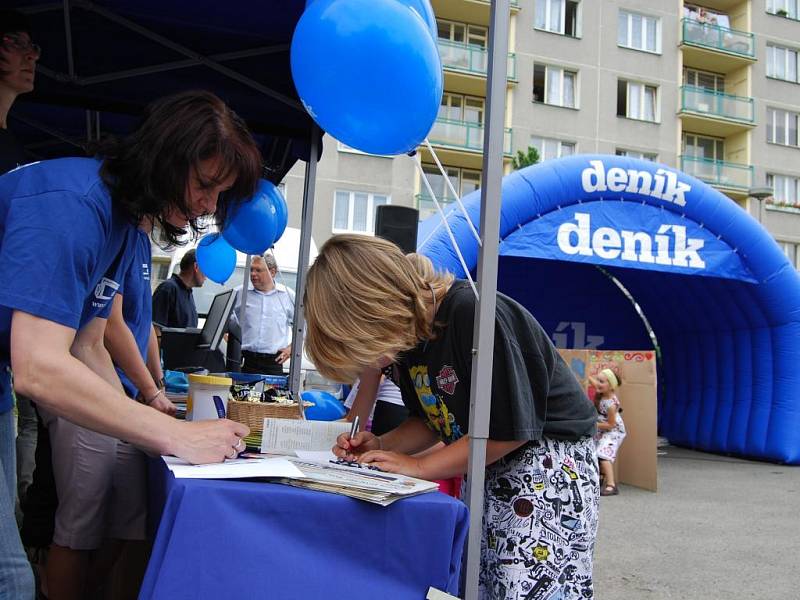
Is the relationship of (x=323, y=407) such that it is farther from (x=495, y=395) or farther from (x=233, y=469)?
(x=233, y=469)

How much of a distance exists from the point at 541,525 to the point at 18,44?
2.42m

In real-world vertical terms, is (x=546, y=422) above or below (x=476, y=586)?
above

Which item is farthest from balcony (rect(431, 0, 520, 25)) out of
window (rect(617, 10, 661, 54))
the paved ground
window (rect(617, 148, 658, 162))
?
the paved ground

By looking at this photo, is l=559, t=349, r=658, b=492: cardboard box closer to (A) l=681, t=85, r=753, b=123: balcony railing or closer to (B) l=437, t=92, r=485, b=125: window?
(B) l=437, t=92, r=485, b=125: window

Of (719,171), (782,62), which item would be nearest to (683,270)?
(719,171)

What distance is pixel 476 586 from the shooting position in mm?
1611

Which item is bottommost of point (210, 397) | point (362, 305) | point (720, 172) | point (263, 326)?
point (210, 397)

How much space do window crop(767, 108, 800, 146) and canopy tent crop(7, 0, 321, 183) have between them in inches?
1072

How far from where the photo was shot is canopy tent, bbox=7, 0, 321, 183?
3250mm

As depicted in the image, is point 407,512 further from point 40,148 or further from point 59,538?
point 40,148

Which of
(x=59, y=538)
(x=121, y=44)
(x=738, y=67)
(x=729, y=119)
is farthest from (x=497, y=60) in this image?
(x=738, y=67)

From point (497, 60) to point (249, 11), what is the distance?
1.85 metres

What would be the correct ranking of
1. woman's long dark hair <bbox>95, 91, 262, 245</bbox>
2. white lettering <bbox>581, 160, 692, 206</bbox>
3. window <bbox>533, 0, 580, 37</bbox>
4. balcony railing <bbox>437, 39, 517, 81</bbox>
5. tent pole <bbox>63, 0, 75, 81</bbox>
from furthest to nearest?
window <bbox>533, 0, 580, 37</bbox> → balcony railing <bbox>437, 39, 517, 81</bbox> → white lettering <bbox>581, 160, 692, 206</bbox> → tent pole <bbox>63, 0, 75, 81</bbox> → woman's long dark hair <bbox>95, 91, 262, 245</bbox>

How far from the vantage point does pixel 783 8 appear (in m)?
28.3
